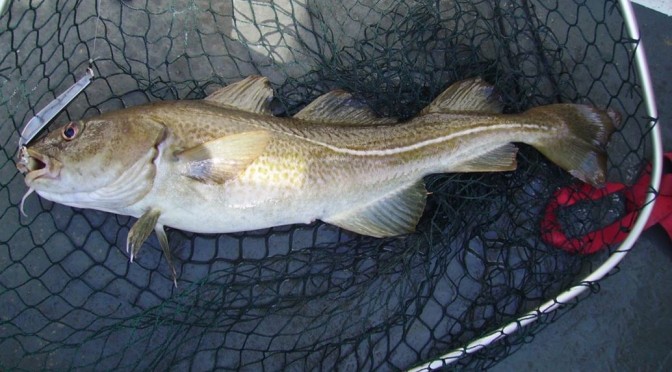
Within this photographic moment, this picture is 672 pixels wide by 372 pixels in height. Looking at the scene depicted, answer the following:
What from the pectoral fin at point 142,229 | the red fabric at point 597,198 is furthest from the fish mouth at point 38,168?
the red fabric at point 597,198

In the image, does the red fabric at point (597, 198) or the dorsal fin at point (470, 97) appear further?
the red fabric at point (597, 198)

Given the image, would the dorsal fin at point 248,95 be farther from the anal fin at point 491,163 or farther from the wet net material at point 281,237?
the anal fin at point 491,163

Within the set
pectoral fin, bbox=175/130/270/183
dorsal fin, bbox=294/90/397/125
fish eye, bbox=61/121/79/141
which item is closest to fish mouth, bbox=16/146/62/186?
fish eye, bbox=61/121/79/141

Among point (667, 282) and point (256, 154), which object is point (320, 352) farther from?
point (667, 282)

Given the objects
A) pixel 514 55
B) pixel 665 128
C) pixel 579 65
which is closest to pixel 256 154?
pixel 514 55

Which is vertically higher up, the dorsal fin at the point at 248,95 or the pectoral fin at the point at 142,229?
the dorsal fin at the point at 248,95

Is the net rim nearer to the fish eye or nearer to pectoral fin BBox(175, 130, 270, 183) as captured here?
pectoral fin BBox(175, 130, 270, 183)

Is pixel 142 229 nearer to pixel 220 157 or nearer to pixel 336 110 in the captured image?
pixel 220 157

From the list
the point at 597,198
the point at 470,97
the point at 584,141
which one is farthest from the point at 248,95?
the point at 597,198
